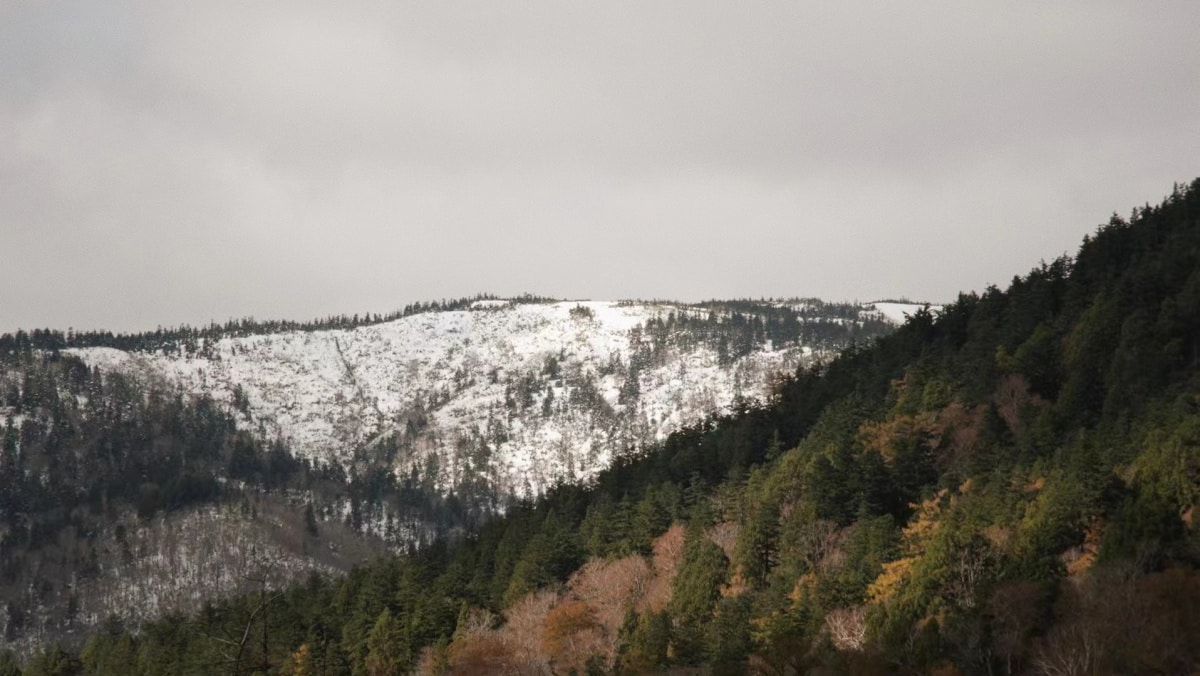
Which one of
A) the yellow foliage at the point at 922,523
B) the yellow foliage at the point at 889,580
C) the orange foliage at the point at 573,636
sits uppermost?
the yellow foliage at the point at 922,523

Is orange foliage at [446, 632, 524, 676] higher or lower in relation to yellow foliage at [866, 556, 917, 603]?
lower

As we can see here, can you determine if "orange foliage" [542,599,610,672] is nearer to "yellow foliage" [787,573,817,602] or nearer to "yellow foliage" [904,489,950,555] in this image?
"yellow foliage" [787,573,817,602]

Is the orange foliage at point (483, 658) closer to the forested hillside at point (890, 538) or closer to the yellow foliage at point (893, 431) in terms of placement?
the forested hillside at point (890, 538)

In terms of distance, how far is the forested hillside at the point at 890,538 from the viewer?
69.0 m

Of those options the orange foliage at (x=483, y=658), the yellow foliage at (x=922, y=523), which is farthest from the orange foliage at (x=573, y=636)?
the yellow foliage at (x=922, y=523)

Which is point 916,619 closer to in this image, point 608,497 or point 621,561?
point 621,561

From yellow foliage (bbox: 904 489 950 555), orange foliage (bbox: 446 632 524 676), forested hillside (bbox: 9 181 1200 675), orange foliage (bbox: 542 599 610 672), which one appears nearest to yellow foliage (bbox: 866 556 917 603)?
forested hillside (bbox: 9 181 1200 675)

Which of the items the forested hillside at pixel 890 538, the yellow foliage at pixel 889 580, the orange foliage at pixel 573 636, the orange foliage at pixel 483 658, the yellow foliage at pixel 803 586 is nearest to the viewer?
the forested hillside at pixel 890 538

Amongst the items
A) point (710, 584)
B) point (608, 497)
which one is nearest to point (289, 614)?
point (608, 497)

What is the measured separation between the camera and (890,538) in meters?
89.9

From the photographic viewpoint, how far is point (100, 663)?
137 m

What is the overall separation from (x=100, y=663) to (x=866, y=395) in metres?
91.5

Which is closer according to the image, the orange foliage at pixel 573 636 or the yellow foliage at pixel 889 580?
the yellow foliage at pixel 889 580

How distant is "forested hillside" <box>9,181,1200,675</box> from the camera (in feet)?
226
